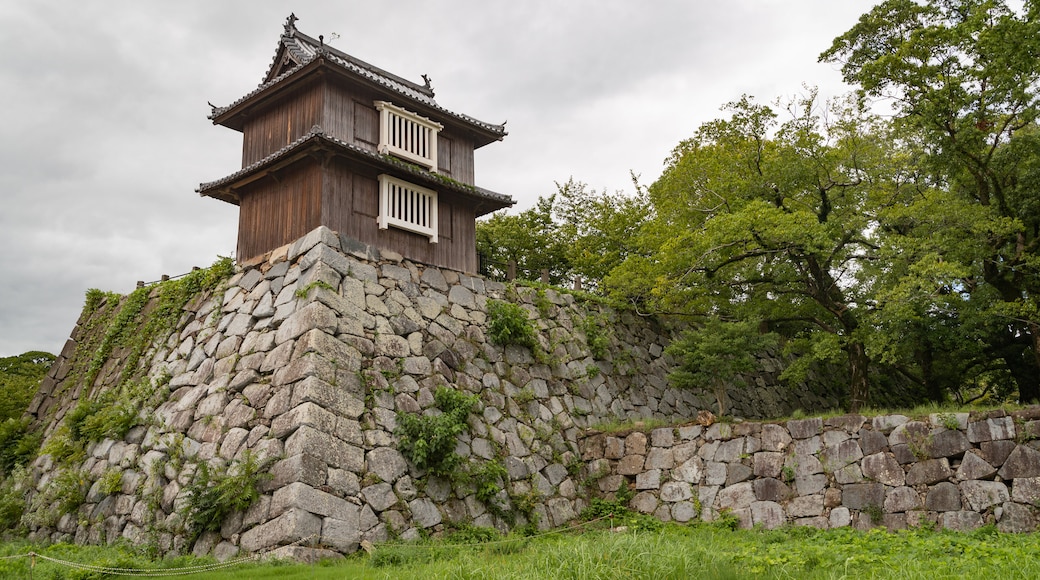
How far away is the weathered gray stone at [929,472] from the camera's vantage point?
38.2ft

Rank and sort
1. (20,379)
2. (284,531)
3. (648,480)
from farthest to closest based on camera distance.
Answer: (20,379) < (648,480) < (284,531)

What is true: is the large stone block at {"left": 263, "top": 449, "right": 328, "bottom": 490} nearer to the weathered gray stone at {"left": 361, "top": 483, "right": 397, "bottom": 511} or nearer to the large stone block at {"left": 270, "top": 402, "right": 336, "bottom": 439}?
the large stone block at {"left": 270, "top": 402, "right": 336, "bottom": 439}

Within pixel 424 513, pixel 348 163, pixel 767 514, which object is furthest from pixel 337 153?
pixel 767 514

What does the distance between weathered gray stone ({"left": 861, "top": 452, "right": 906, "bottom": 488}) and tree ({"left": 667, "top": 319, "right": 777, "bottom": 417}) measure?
3.78 meters

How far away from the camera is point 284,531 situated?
10367mm

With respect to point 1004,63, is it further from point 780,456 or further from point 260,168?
point 260,168

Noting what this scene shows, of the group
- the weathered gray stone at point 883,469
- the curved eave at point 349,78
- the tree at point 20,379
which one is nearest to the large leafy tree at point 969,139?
the weathered gray stone at point 883,469

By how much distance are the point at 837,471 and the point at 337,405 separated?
836 centimetres

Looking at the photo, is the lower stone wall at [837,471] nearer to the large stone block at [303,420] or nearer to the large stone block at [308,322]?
the large stone block at [303,420]

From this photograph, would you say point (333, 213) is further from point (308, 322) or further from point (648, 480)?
point (648, 480)

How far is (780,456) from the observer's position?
13320 mm

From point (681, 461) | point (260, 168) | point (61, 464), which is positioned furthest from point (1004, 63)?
point (61, 464)

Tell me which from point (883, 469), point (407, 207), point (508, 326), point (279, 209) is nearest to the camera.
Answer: point (883, 469)

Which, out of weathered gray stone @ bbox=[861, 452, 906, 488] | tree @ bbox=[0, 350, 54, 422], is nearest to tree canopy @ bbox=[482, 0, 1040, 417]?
weathered gray stone @ bbox=[861, 452, 906, 488]
